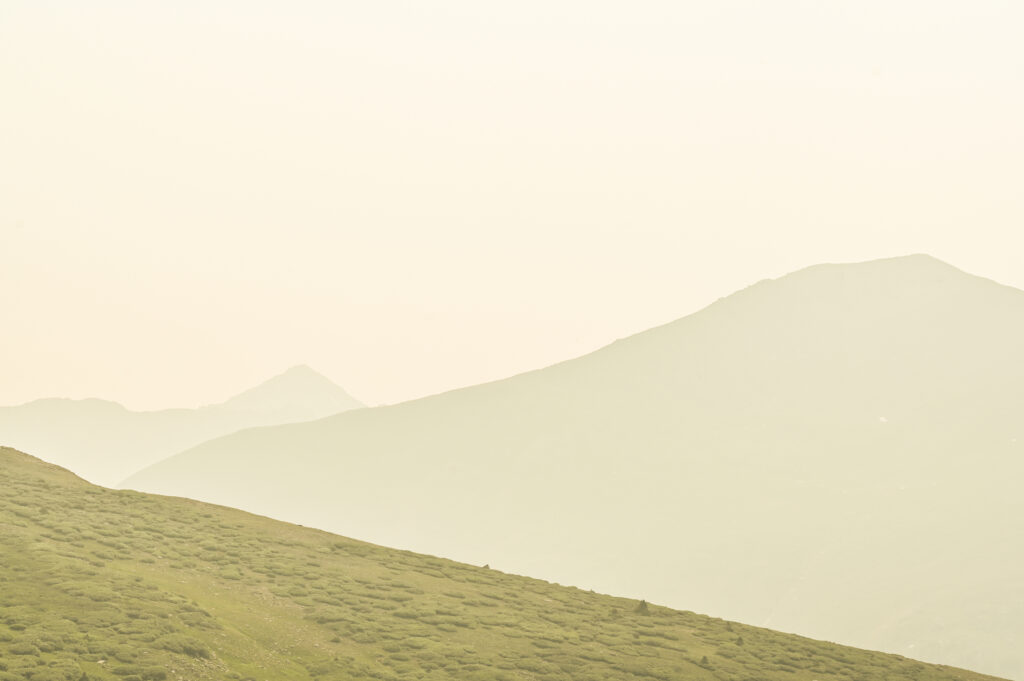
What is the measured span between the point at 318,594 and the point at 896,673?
39.2 meters

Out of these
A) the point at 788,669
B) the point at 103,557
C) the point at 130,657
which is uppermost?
the point at 788,669

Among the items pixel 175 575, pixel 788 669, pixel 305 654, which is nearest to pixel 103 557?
pixel 175 575

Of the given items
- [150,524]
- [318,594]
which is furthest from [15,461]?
[318,594]

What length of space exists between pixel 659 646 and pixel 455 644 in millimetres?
14379

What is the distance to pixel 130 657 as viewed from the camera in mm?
38094

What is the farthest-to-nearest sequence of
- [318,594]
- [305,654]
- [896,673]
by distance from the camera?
[896,673], [318,594], [305,654]

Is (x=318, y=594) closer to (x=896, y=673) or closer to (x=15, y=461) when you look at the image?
(x=15, y=461)

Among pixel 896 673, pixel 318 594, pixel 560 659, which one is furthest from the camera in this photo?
pixel 896 673

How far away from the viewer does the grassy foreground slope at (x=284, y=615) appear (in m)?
40.4

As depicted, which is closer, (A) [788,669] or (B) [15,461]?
(A) [788,669]

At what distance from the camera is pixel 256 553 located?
62.8 m

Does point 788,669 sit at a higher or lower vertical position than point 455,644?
higher

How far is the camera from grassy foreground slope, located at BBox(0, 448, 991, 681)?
40.4 metres

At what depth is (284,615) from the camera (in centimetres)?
5084
